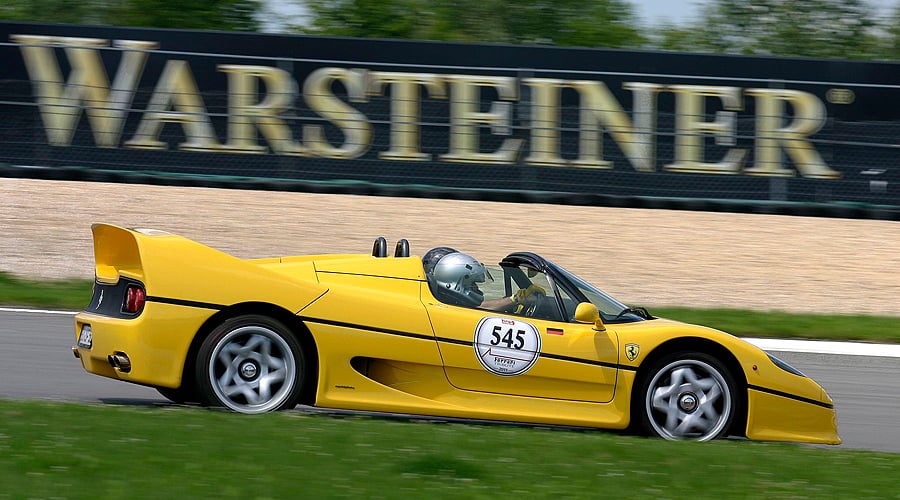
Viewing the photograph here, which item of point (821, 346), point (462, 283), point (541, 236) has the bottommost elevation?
point (821, 346)

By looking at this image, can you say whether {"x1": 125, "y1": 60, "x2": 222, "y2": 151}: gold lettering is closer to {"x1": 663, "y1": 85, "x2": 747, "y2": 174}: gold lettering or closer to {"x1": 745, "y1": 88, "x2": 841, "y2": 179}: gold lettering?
{"x1": 663, "y1": 85, "x2": 747, "y2": 174}: gold lettering

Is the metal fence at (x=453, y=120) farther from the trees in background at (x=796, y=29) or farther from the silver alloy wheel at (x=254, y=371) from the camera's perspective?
the trees in background at (x=796, y=29)

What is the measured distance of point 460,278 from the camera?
7.07 m

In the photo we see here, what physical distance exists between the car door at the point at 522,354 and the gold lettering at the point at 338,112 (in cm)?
1039

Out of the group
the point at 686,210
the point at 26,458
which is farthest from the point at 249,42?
the point at 26,458

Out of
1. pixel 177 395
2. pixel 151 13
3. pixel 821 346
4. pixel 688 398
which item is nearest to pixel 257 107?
pixel 821 346

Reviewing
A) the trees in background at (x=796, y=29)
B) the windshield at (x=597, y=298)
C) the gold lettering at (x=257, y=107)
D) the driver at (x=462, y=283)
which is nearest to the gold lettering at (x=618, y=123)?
the gold lettering at (x=257, y=107)

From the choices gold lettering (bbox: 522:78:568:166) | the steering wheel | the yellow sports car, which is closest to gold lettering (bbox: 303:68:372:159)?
gold lettering (bbox: 522:78:568:166)

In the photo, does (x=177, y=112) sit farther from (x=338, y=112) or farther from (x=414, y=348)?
(x=414, y=348)

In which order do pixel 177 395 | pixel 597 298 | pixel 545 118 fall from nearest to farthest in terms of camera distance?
pixel 177 395 → pixel 597 298 → pixel 545 118

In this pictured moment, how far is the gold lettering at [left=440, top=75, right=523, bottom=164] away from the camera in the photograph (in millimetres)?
16984

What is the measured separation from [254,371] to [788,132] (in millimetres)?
11806

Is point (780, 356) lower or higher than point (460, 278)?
lower

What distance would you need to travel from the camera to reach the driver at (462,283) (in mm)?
6961
